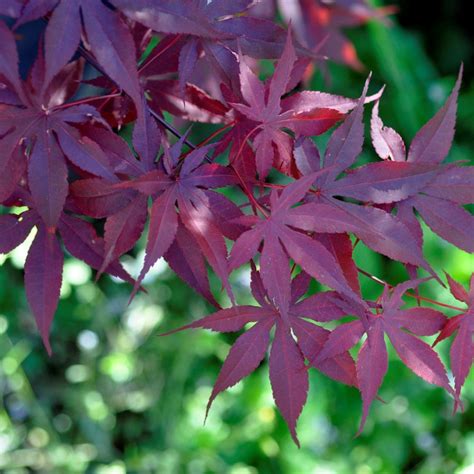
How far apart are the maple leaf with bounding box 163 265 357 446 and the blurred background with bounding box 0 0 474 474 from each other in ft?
3.49

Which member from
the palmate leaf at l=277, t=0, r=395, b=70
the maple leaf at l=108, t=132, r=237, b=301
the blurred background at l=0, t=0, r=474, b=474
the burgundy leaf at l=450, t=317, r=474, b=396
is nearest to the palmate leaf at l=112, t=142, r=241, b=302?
the maple leaf at l=108, t=132, r=237, b=301

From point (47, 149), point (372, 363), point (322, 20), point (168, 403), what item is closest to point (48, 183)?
point (47, 149)

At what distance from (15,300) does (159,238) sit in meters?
1.31

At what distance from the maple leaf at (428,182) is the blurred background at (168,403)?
110cm

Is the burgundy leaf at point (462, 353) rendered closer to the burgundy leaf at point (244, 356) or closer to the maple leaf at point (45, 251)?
the burgundy leaf at point (244, 356)

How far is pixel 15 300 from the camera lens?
174 centimetres

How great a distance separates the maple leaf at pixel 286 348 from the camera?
589 mm

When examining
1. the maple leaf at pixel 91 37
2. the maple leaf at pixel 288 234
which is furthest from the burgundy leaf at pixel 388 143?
the maple leaf at pixel 91 37

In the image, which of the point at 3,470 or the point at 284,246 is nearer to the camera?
the point at 284,246

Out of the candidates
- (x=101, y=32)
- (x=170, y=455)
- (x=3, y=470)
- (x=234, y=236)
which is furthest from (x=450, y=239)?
(x=3, y=470)

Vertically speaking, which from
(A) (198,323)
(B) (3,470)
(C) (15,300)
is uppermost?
(A) (198,323)

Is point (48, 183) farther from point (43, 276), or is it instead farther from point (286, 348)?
point (286, 348)

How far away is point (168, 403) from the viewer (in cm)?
176

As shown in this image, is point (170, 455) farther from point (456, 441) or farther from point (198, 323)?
Answer: point (198, 323)
